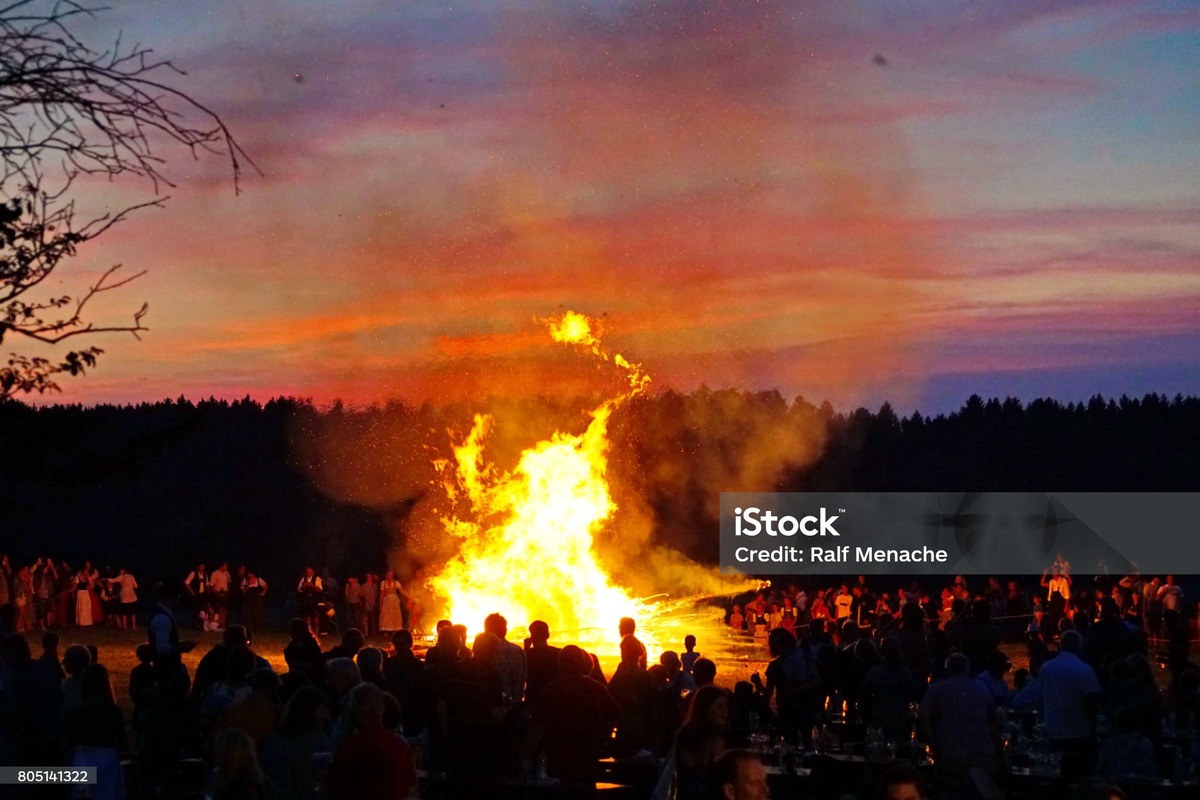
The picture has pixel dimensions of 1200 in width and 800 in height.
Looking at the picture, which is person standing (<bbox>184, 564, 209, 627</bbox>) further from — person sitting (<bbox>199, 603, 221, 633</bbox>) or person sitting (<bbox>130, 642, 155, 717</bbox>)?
person sitting (<bbox>130, 642, 155, 717</bbox>)

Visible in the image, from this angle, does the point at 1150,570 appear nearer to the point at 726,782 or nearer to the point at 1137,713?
the point at 1137,713

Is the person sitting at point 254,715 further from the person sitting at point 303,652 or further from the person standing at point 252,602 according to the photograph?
the person standing at point 252,602

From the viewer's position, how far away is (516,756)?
11.6 meters

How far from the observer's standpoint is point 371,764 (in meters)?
7.88

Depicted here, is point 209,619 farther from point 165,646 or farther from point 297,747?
point 297,747

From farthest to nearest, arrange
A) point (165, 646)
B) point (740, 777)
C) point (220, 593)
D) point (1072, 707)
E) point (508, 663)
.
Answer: point (220, 593) < point (165, 646) < point (508, 663) < point (1072, 707) < point (740, 777)

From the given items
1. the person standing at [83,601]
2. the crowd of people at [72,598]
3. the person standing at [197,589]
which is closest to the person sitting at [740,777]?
the crowd of people at [72,598]

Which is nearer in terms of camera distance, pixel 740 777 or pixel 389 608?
pixel 740 777

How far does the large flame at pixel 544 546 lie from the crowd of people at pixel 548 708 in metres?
18.2

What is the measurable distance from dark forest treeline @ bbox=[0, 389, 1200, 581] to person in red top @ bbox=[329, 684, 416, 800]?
31.0 meters

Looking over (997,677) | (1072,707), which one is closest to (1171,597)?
(997,677)

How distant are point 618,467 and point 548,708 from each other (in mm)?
35972

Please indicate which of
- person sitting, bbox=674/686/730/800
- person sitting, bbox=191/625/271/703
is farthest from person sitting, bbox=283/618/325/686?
person sitting, bbox=674/686/730/800

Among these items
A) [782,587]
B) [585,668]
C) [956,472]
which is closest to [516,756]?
[585,668]
